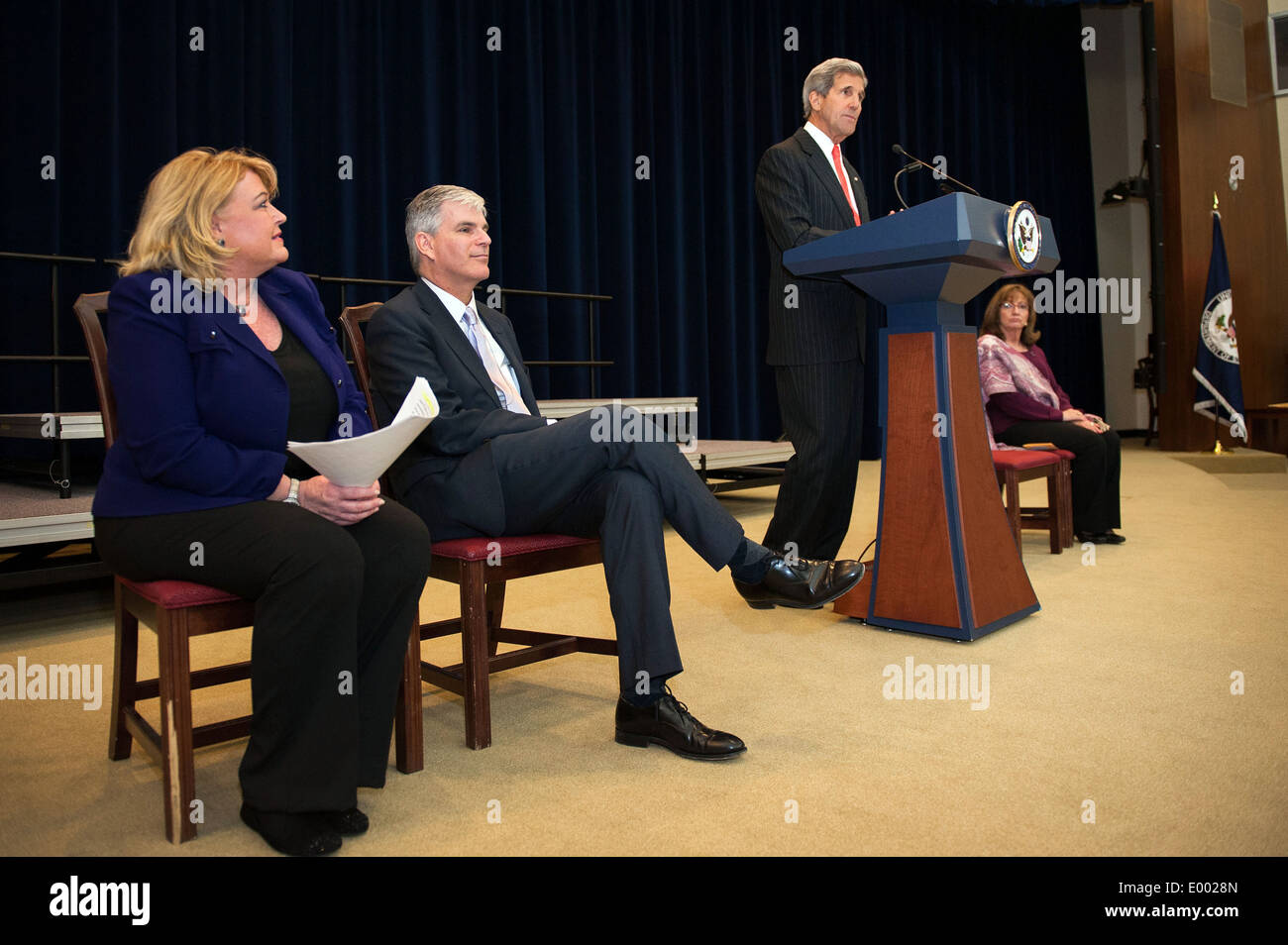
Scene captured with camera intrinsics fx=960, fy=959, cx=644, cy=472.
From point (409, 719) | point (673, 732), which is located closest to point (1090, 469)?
point (673, 732)

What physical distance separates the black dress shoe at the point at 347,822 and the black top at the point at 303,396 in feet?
1.84


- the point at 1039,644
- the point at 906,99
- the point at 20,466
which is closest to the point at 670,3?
the point at 906,99

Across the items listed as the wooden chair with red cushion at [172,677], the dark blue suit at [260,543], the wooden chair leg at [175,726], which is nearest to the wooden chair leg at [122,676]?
the wooden chair with red cushion at [172,677]

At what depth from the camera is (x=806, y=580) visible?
1.84 meters

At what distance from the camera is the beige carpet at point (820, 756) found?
1.28 metres

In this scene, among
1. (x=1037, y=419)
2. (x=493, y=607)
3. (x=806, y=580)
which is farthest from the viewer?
(x=1037, y=419)

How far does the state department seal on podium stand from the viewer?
6.89 ft

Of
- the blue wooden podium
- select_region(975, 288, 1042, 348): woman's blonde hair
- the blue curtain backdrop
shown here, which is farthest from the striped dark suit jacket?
the blue curtain backdrop

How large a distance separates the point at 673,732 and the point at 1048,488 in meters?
2.37

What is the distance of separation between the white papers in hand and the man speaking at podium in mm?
1394

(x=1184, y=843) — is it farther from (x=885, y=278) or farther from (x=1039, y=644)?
(x=885, y=278)

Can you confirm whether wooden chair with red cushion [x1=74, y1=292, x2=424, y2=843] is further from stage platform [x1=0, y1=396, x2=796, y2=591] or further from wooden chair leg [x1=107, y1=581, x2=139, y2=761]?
stage platform [x1=0, y1=396, x2=796, y2=591]

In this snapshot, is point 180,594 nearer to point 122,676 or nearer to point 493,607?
point 122,676

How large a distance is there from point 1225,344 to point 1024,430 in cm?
425
